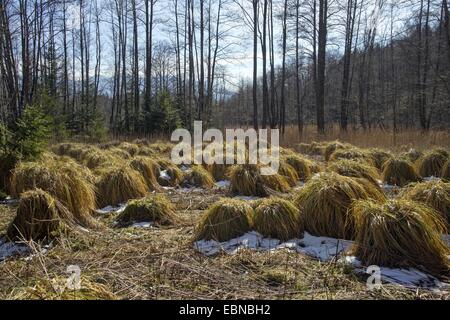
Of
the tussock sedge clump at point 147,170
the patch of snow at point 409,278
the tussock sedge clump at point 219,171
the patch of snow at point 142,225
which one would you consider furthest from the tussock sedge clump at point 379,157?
the patch of snow at point 142,225

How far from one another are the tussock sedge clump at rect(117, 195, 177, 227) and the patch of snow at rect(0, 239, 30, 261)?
97 cm

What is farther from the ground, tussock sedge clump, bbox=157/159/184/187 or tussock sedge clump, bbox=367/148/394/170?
tussock sedge clump, bbox=367/148/394/170

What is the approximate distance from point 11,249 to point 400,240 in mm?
3157

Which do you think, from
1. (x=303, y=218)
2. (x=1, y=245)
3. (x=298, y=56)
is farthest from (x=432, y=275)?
(x=298, y=56)

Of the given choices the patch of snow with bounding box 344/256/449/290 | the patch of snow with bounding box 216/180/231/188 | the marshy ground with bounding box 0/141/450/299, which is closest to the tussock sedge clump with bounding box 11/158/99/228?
the marshy ground with bounding box 0/141/450/299

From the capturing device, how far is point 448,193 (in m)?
3.32

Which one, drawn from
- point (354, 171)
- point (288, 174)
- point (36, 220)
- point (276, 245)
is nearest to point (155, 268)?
point (276, 245)

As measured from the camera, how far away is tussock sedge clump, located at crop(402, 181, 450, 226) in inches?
127

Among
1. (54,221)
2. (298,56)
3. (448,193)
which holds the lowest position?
(54,221)

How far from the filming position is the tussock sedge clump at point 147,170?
5.47m

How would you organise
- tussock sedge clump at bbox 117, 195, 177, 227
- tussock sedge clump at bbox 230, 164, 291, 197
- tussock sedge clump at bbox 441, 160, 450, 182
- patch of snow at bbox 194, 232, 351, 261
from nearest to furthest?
patch of snow at bbox 194, 232, 351, 261
tussock sedge clump at bbox 117, 195, 177, 227
tussock sedge clump at bbox 230, 164, 291, 197
tussock sedge clump at bbox 441, 160, 450, 182

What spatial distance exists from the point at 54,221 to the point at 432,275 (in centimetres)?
310

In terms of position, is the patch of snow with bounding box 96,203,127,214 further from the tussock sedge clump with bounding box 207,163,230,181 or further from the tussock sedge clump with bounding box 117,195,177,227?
the tussock sedge clump with bounding box 207,163,230,181
